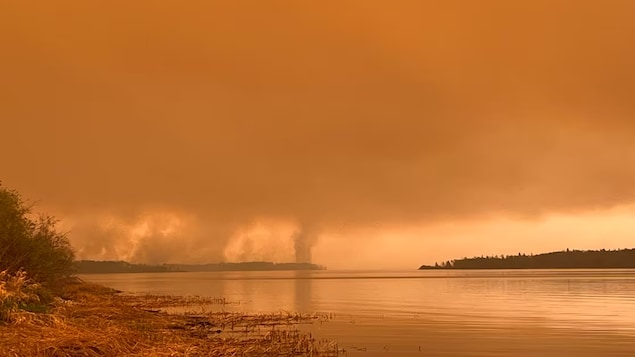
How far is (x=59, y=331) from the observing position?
2377cm

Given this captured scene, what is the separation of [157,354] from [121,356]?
1.28 meters

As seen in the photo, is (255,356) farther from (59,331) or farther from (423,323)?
(423,323)

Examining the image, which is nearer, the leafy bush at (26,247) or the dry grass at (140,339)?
the dry grass at (140,339)

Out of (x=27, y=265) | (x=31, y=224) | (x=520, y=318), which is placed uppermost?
(x=31, y=224)

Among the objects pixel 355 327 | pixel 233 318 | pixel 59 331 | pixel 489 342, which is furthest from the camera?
pixel 233 318

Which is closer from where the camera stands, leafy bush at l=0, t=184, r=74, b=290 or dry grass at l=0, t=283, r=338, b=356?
dry grass at l=0, t=283, r=338, b=356

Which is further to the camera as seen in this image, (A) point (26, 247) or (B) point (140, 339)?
(A) point (26, 247)

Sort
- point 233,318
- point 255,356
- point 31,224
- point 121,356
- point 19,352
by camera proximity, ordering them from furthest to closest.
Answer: point 31,224 < point 233,318 < point 255,356 < point 121,356 < point 19,352

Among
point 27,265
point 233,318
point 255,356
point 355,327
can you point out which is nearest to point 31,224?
point 27,265

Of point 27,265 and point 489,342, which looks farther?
point 27,265

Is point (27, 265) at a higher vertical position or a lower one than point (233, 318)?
higher

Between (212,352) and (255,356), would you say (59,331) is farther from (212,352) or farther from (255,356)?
(255,356)

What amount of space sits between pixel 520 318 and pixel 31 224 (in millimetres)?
43851

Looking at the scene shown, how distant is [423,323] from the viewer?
157 feet
